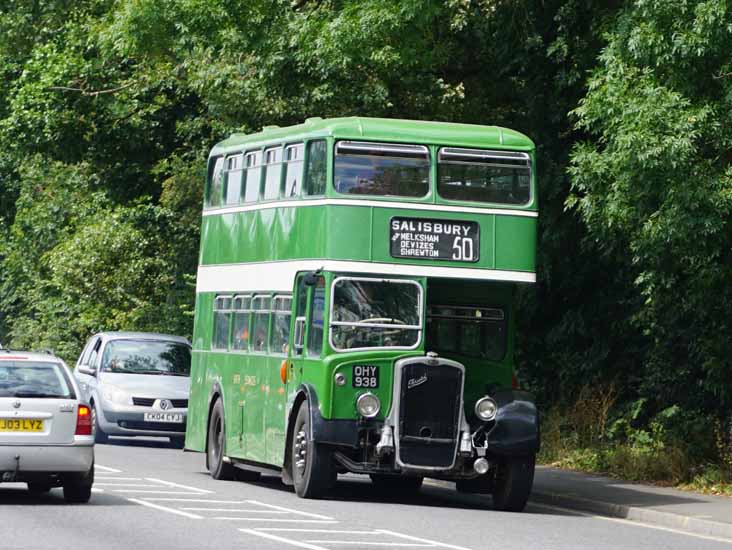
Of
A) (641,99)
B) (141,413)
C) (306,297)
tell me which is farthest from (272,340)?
(141,413)

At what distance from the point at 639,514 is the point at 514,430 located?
163 centimetres

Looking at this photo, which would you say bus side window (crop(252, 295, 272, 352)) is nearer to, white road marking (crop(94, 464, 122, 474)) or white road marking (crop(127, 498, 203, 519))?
white road marking (crop(94, 464, 122, 474))

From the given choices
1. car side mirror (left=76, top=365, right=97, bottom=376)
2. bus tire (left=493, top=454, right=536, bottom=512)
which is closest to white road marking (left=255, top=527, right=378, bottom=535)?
bus tire (left=493, top=454, right=536, bottom=512)

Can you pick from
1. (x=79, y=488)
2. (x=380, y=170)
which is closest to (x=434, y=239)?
(x=380, y=170)

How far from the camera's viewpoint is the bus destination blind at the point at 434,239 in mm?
19500

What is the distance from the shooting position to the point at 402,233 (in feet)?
64.0

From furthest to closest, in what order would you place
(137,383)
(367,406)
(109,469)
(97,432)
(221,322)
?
1. (97,432)
2. (137,383)
3. (221,322)
4. (109,469)
5. (367,406)

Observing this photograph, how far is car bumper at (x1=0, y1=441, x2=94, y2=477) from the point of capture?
670 inches

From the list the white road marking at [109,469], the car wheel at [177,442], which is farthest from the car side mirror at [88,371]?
the white road marking at [109,469]

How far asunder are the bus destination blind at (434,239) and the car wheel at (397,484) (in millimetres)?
3660

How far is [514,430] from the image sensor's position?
1916 centimetres

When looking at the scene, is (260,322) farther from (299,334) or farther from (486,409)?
(486,409)

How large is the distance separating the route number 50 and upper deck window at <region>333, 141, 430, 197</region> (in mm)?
660

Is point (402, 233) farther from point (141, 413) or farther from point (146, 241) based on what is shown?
point (146, 241)
